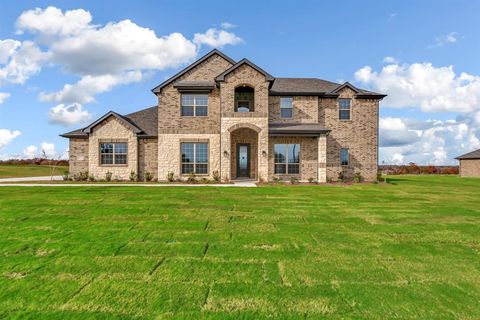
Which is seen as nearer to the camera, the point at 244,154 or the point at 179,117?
the point at 179,117

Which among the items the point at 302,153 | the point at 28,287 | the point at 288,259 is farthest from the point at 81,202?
the point at 302,153

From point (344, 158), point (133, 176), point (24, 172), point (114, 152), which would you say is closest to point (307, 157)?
point (344, 158)

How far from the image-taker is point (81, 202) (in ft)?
36.9

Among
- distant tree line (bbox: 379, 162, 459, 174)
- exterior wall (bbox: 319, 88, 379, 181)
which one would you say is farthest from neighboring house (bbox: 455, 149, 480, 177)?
exterior wall (bbox: 319, 88, 379, 181)

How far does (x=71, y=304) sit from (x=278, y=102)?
67.6 ft

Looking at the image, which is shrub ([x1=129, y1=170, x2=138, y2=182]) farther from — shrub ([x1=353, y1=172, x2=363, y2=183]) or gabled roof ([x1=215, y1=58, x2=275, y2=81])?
shrub ([x1=353, y1=172, x2=363, y2=183])

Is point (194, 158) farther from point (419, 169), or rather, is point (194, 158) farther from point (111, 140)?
point (419, 169)

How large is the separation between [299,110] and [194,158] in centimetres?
951

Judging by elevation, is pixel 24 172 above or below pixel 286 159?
below

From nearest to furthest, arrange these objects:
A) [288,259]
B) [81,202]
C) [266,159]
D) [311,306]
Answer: [311,306], [288,259], [81,202], [266,159]

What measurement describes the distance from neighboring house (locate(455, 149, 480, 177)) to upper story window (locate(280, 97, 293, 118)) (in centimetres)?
3398

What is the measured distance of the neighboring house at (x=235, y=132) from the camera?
2006 cm

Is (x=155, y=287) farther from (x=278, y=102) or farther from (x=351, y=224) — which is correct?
(x=278, y=102)

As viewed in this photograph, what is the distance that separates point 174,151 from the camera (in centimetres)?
2136
